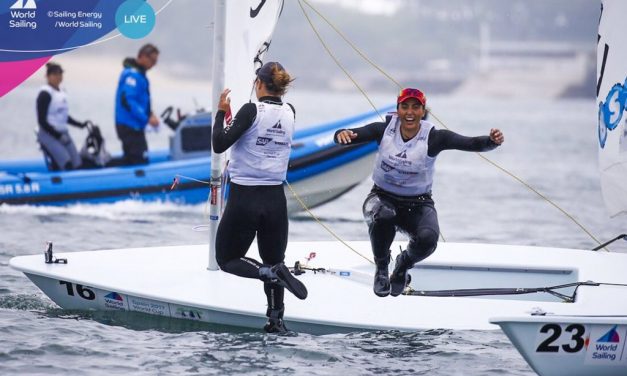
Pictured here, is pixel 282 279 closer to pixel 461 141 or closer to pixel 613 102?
pixel 461 141

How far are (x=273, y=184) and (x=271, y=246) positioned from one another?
371mm

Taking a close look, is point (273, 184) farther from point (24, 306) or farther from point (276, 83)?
point (24, 306)

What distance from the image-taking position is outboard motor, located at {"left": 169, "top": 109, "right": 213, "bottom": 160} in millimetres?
14016

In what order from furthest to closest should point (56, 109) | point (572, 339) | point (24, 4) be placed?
1. point (56, 109)
2. point (24, 4)
3. point (572, 339)

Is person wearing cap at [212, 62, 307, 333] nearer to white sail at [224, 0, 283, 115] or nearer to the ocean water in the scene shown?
the ocean water

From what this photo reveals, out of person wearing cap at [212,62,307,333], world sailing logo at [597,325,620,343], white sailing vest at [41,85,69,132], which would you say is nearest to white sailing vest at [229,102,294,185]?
person wearing cap at [212,62,307,333]

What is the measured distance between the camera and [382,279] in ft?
22.9

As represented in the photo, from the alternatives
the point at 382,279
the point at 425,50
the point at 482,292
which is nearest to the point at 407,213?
the point at 382,279

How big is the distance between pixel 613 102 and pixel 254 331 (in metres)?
2.73

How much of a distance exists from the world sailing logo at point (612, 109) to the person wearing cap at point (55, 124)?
280 inches

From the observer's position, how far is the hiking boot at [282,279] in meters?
6.67

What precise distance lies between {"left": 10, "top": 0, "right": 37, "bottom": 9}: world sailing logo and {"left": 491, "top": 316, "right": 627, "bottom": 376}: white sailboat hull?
3.63 m

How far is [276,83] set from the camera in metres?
6.71
